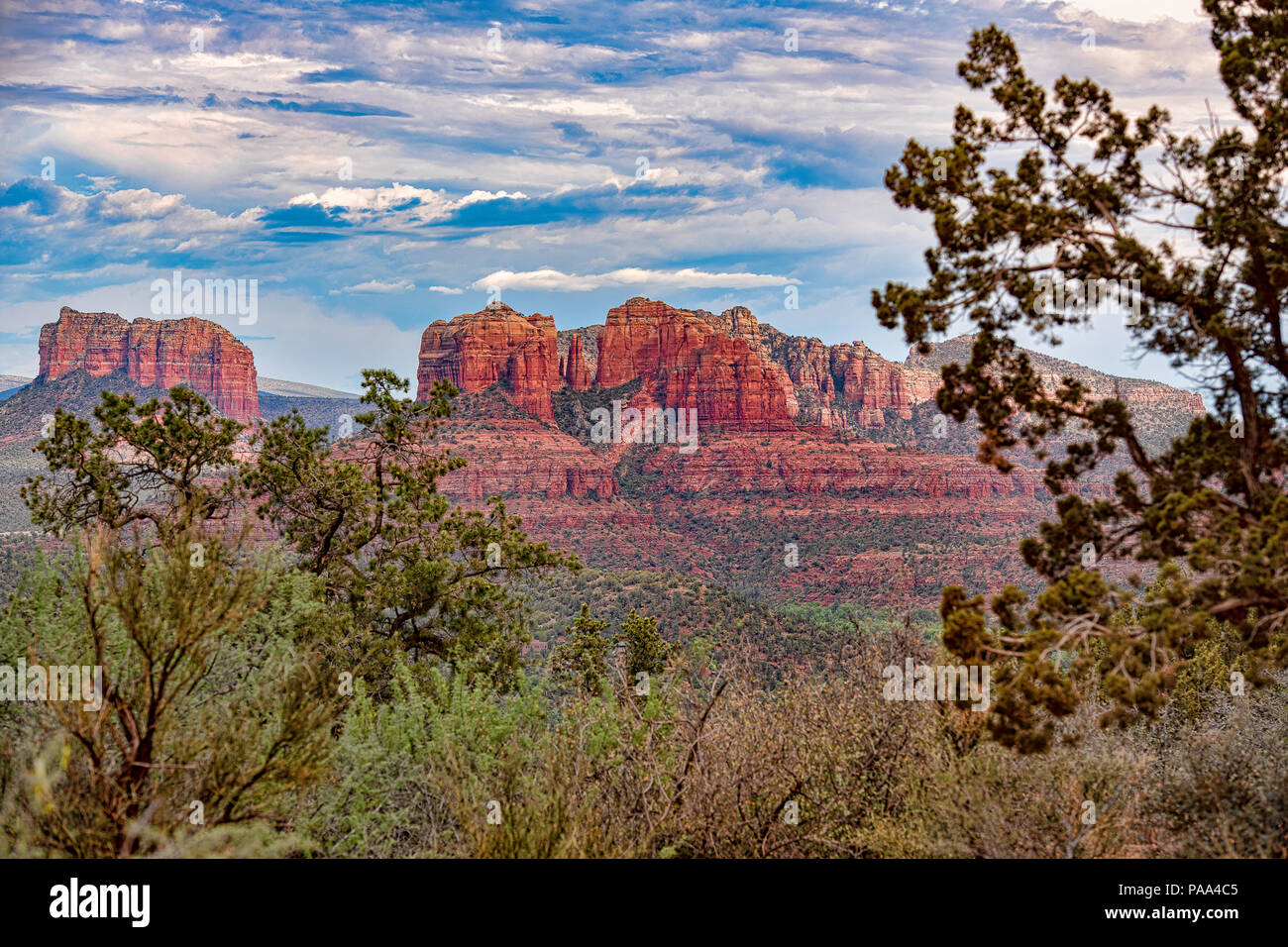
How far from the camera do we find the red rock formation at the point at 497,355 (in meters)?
99.7

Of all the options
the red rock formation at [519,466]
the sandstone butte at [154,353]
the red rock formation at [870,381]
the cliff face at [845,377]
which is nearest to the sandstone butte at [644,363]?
the cliff face at [845,377]

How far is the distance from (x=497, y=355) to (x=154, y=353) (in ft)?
133

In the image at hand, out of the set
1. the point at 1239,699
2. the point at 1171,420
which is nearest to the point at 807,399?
the point at 1171,420

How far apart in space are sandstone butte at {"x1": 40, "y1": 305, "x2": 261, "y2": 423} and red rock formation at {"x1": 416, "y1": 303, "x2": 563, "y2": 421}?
21855 mm

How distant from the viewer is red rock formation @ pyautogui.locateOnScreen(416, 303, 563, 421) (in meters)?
99.7

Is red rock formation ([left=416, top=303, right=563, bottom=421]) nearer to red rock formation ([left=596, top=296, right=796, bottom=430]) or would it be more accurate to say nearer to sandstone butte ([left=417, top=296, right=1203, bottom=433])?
sandstone butte ([left=417, top=296, right=1203, bottom=433])

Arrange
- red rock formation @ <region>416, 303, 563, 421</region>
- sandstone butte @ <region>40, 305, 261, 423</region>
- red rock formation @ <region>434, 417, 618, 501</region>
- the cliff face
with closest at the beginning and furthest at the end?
red rock formation @ <region>434, 417, 618, 501</region>
red rock formation @ <region>416, 303, 563, 421</region>
sandstone butte @ <region>40, 305, 261, 423</region>
the cliff face

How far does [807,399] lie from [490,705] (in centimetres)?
12180

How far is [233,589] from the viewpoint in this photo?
556 cm

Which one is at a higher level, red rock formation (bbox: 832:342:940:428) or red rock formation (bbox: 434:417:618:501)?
red rock formation (bbox: 832:342:940:428)

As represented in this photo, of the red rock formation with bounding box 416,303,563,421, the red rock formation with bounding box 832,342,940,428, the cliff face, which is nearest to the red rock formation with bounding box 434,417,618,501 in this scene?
the red rock formation with bounding box 416,303,563,421

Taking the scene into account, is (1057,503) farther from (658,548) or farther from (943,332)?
(658,548)

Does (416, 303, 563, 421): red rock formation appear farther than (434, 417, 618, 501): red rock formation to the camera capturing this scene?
Yes

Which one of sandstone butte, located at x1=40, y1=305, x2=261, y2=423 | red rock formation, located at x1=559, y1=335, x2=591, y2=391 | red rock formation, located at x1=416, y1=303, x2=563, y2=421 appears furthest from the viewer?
red rock formation, located at x1=559, y1=335, x2=591, y2=391
